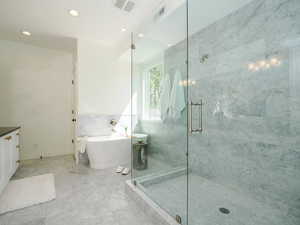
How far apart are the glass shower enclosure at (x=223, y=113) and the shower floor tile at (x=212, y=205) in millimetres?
11

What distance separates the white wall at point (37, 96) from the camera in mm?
3256

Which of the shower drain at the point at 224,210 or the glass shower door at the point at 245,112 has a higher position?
the glass shower door at the point at 245,112

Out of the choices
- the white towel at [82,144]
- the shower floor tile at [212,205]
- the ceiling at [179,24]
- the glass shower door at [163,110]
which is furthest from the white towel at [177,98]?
the white towel at [82,144]

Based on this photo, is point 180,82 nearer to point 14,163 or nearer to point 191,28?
point 191,28

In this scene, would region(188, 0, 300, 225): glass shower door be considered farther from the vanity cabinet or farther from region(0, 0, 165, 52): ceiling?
the vanity cabinet

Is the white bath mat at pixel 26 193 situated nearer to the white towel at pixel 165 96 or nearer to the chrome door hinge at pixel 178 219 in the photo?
the chrome door hinge at pixel 178 219

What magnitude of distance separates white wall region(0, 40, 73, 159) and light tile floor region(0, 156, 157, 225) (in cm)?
103

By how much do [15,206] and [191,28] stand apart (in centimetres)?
340

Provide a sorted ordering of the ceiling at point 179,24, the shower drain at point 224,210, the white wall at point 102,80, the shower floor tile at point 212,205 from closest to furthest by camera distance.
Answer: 1. the shower floor tile at point 212,205
2. the shower drain at point 224,210
3. the ceiling at point 179,24
4. the white wall at point 102,80

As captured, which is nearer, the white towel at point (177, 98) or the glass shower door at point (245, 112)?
the glass shower door at point (245, 112)

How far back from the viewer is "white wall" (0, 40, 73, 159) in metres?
3.26

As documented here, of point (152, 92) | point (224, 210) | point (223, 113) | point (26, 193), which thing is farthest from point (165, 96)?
point (26, 193)

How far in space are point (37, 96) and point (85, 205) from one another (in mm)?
2971

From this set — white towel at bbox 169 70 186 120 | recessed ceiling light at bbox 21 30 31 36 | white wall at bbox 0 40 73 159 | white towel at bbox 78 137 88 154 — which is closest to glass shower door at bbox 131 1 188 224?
white towel at bbox 169 70 186 120
